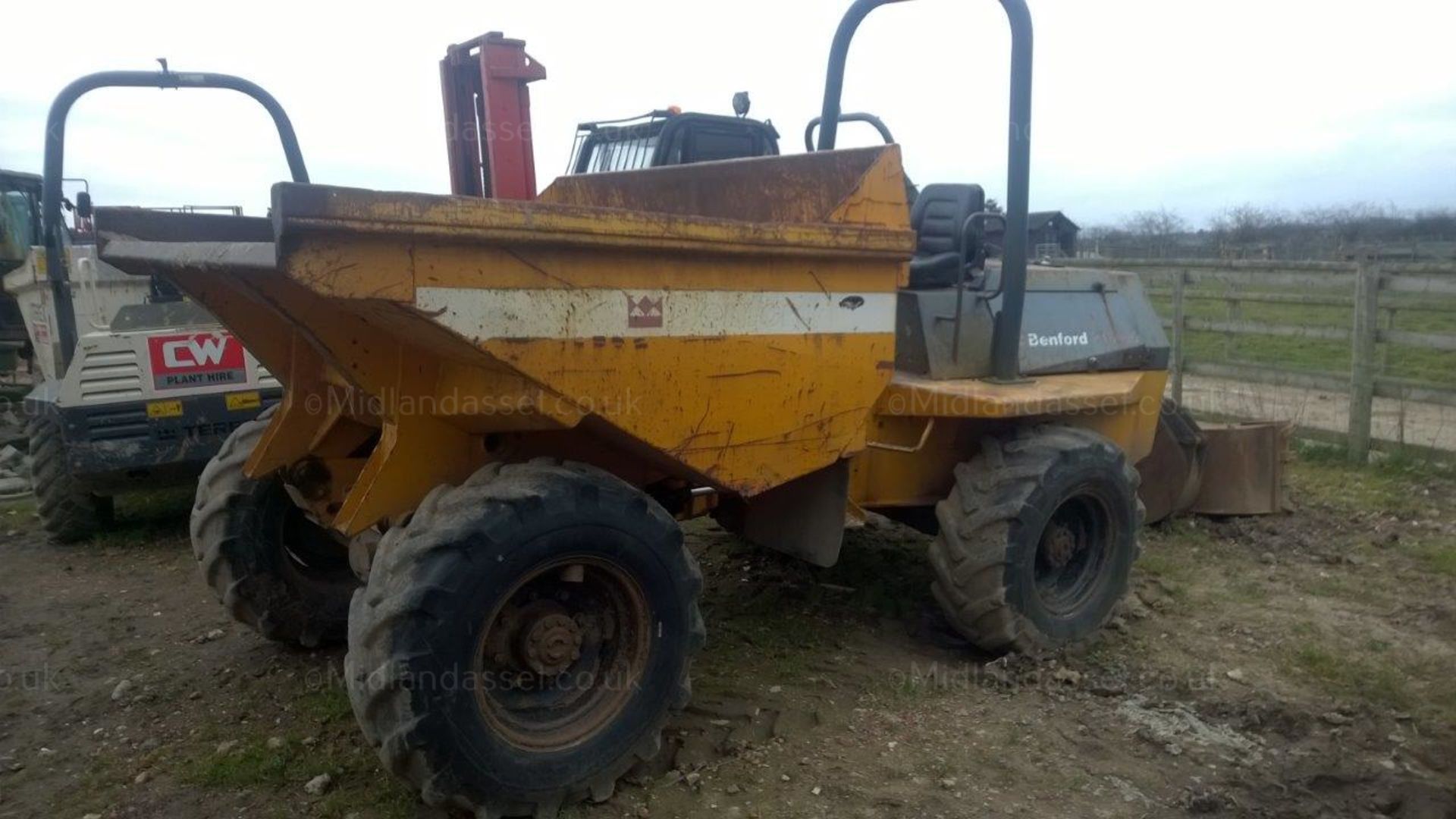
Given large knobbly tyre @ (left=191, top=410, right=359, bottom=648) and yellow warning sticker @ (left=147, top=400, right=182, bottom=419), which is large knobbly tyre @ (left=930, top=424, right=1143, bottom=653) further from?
yellow warning sticker @ (left=147, top=400, right=182, bottom=419)

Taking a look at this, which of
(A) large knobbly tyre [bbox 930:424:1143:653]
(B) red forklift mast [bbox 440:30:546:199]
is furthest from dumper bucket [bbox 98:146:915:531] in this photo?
(B) red forklift mast [bbox 440:30:546:199]

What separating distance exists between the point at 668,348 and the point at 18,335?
12264 mm

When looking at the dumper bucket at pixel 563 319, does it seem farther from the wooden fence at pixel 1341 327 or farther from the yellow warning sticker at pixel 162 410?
the wooden fence at pixel 1341 327

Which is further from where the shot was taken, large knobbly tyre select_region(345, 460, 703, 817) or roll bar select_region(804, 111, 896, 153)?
roll bar select_region(804, 111, 896, 153)

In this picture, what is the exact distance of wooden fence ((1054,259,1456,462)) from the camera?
7.51m

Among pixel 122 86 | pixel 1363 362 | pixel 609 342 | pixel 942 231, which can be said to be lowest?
pixel 1363 362

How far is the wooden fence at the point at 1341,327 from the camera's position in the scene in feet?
24.6

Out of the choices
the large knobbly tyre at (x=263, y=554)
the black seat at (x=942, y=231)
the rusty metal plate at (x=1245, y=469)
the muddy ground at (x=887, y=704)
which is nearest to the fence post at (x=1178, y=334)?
the rusty metal plate at (x=1245, y=469)

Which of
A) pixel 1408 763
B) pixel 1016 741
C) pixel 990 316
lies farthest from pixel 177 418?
pixel 1408 763

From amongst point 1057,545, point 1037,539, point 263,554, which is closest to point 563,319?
point 263,554

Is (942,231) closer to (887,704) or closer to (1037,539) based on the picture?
(1037,539)

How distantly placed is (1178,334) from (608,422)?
7656mm

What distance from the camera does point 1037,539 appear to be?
4137 mm

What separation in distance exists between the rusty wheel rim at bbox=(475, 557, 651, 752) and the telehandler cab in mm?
10
